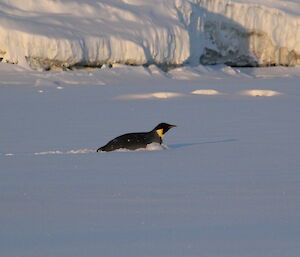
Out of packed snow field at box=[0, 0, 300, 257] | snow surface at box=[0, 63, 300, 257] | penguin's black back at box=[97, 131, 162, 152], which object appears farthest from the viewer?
penguin's black back at box=[97, 131, 162, 152]

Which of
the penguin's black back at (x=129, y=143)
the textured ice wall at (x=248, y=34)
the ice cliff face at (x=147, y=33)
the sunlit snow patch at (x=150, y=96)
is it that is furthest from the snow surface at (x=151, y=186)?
the textured ice wall at (x=248, y=34)

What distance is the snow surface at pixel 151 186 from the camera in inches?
129

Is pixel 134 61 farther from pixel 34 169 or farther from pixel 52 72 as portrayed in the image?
pixel 34 169

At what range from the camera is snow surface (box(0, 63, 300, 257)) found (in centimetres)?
327

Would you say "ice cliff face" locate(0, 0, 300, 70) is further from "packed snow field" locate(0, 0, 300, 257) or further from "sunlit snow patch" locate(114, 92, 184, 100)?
"sunlit snow patch" locate(114, 92, 184, 100)

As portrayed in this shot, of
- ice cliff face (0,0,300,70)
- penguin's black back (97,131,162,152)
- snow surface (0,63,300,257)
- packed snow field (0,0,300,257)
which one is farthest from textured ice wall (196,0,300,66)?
penguin's black back (97,131,162,152)

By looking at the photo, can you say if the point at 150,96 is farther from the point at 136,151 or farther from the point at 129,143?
the point at 136,151

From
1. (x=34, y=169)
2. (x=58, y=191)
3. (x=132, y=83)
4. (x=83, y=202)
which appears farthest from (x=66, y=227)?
(x=132, y=83)

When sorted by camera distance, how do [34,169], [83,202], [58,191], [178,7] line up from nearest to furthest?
[83,202] < [58,191] < [34,169] < [178,7]

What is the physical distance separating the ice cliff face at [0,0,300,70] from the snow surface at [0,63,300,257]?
Result: 9.25m

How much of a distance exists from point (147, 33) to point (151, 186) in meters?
19.3

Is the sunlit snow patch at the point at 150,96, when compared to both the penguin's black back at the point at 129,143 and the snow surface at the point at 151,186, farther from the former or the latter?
the penguin's black back at the point at 129,143

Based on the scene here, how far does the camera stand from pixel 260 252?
308 cm

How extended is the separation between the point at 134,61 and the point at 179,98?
785cm
